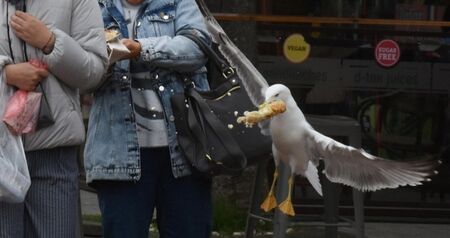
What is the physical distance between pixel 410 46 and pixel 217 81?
11.6ft

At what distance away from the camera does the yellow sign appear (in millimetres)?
8281

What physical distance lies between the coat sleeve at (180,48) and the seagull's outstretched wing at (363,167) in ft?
1.95

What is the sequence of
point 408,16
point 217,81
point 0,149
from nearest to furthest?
point 0,149
point 217,81
point 408,16

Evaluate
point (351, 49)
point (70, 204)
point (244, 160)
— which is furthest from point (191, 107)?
point (351, 49)

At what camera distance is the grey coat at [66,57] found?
4.29 metres

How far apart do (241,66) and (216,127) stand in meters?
0.67

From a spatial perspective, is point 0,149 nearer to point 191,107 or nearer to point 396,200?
point 191,107

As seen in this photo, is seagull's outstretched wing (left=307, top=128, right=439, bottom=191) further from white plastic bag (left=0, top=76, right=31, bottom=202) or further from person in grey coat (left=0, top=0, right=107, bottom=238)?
white plastic bag (left=0, top=76, right=31, bottom=202)

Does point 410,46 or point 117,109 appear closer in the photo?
point 117,109

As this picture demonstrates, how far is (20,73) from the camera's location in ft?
13.9

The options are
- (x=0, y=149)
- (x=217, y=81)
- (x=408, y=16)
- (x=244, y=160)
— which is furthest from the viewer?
(x=408, y=16)

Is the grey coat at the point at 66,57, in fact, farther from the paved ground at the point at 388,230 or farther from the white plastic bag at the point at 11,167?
the paved ground at the point at 388,230

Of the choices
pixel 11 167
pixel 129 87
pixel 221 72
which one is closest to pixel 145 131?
pixel 129 87

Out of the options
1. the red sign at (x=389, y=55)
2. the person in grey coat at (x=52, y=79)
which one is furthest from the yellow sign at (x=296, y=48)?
the person in grey coat at (x=52, y=79)
